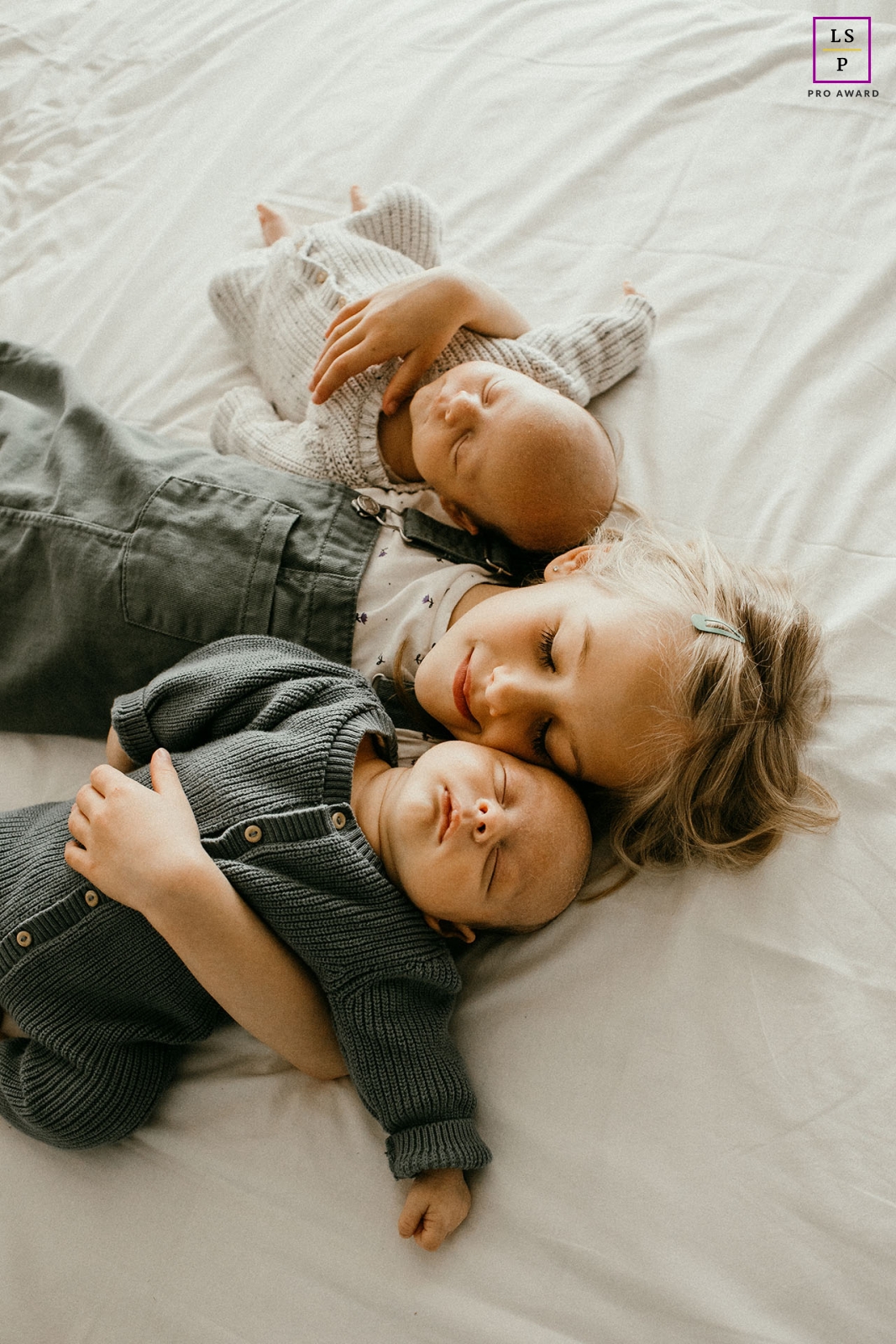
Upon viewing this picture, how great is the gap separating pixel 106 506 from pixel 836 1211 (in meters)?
1.00

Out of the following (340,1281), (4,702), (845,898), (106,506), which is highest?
(106,506)

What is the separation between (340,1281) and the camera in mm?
797

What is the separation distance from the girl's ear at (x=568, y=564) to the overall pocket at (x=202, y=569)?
11.9 inches

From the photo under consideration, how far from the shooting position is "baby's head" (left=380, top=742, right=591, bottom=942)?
867 mm

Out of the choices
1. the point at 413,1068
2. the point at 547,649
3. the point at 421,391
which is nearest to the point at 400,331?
the point at 421,391

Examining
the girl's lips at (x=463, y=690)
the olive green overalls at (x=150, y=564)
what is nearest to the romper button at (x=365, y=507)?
the olive green overalls at (x=150, y=564)

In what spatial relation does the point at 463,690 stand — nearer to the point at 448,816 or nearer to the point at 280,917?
the point at 448,816

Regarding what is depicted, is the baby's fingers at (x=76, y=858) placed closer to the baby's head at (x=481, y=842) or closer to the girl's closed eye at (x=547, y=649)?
the baby's head at (x=481, y=842)

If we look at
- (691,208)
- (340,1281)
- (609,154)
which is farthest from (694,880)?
(609,154)

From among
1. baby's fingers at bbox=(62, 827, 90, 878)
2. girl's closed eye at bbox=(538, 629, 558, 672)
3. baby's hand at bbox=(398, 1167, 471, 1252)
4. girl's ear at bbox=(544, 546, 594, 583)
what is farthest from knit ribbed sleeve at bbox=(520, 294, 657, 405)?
baby's hand at bbox=(398, 1167, 471, 1252)

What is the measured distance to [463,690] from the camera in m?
0.98

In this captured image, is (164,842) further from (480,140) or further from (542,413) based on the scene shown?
(480,140)

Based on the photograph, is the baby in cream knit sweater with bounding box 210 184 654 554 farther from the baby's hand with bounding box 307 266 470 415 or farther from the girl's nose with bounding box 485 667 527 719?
the girl's nose with bounding box 485 667 527 719

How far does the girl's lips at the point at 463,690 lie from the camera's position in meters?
0.98
